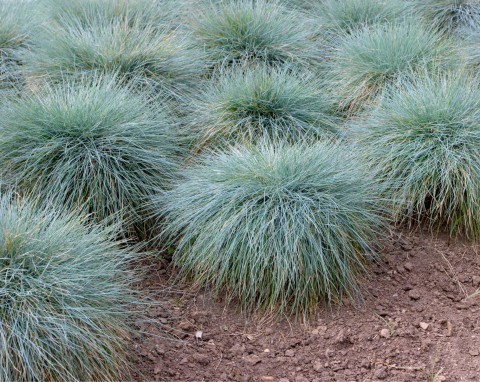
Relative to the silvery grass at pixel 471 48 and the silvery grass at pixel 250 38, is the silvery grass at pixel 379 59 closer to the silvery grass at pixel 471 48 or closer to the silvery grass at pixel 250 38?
the silvery grass at pixel 471 48

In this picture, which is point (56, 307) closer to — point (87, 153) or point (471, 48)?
point (87, 153)

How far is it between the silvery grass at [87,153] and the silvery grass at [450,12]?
12.1 feet

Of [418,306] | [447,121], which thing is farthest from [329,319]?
[447,121]

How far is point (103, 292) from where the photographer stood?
3582 millimetres

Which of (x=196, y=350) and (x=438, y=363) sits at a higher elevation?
(x=438, y=363)

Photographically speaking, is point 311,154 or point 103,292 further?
point 311,154

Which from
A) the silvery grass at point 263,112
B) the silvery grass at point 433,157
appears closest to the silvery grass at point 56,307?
the silvery grass at point 263,112

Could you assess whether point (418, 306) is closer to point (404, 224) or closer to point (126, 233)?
point (404, 224)

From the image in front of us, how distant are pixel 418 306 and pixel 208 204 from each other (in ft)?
4.62

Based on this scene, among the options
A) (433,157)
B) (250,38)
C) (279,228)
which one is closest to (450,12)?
(250,38)

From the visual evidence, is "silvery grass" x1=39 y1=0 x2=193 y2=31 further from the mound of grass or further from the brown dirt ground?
the brown dirt ground

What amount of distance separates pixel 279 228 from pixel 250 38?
2665 mm

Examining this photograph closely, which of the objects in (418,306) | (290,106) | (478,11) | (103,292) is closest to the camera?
(103,292)

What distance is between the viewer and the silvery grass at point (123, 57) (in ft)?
18.9
